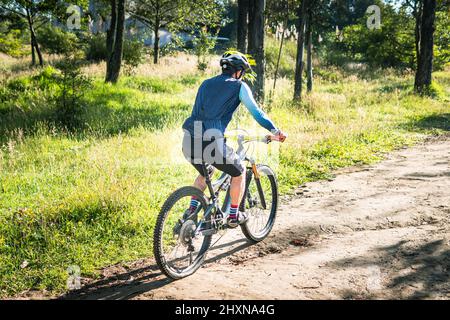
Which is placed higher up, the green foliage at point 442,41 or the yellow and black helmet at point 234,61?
the green foliage at point 442,41

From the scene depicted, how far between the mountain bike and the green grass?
0.71m

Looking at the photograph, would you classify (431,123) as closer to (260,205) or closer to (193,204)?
(260,205)

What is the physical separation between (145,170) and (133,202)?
181 cm

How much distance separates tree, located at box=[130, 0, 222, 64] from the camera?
2653cm

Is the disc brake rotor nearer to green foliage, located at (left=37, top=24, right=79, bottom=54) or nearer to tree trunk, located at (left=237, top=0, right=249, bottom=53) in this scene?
tree trunk, located at (left=237, top=0, right=249, bottom=53)

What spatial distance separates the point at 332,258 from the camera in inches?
187

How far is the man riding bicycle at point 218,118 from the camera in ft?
14.4

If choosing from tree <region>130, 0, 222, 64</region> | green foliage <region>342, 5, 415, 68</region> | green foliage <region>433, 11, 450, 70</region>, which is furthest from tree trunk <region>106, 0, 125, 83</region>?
green foliage <region>433, 11, 450, 70</region>

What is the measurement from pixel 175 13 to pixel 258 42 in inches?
629

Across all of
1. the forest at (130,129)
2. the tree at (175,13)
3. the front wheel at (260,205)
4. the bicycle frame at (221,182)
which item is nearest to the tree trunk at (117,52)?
the forest at (130,129)

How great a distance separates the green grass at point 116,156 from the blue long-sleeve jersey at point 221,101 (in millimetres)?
1874

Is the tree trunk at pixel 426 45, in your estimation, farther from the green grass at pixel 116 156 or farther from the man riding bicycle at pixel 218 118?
the man riding bicycle at pixel 218 118
